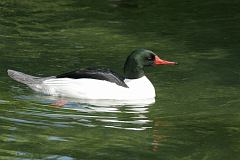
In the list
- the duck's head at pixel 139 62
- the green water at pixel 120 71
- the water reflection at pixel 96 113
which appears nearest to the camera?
the green water at pixel 120 71

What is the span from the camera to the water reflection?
38.1 feet

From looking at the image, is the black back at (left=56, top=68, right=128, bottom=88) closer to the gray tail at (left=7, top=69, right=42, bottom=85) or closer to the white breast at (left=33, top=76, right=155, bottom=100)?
the white breast at (left=33, top=76, right=155, bottom=100)

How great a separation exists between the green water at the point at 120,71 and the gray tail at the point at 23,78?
18 centimetres

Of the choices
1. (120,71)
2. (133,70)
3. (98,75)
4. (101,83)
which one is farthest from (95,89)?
(120,71)

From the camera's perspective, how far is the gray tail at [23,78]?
13.6 meters

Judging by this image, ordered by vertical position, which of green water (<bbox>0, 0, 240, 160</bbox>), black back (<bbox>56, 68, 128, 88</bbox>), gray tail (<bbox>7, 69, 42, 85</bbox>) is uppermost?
black back (<bbox>56, 68, 128, 88</bbox>)

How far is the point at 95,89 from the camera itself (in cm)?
1317

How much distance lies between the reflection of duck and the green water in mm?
253

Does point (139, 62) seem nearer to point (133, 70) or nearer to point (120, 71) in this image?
point (133, 70)

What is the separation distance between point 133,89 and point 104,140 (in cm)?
273

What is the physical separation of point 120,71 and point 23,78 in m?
2.50

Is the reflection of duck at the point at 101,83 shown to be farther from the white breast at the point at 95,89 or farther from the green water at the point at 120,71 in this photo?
the green water at the point at 120,71

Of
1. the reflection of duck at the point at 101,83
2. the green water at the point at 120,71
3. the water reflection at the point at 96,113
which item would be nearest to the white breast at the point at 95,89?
the reflection of duck at the point at 101,83

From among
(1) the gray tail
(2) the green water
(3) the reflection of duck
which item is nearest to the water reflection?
(2) the green water
